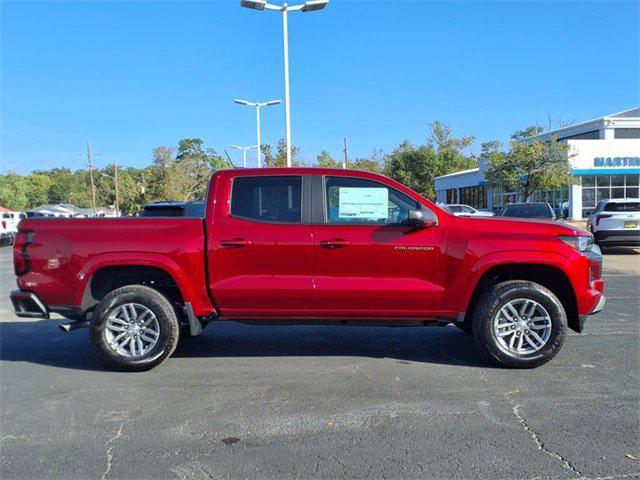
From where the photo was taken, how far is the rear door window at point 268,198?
5262 mm

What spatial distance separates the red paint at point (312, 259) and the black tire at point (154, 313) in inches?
10.1

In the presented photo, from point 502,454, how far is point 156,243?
350 cm

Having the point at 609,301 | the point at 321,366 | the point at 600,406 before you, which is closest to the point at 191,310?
the point at 321,366

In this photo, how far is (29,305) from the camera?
523 centimetres

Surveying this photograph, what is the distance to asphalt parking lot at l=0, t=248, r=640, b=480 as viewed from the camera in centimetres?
338

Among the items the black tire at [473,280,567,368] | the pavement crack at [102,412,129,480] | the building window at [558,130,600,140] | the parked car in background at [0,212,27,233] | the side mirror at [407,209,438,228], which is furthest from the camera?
the building window at [558,130,600,140]

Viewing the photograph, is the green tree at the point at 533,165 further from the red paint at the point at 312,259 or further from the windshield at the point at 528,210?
the red paint at the point at 312,259

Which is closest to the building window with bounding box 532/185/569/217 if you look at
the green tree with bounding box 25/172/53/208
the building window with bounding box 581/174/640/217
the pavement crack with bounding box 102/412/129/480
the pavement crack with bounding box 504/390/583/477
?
the building window with bounding box 581/174/640/217

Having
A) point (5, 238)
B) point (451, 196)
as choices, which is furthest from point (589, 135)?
point (5, 238)

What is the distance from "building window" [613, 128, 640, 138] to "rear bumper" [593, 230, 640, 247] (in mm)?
30785

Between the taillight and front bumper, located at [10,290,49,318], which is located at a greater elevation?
the taillight

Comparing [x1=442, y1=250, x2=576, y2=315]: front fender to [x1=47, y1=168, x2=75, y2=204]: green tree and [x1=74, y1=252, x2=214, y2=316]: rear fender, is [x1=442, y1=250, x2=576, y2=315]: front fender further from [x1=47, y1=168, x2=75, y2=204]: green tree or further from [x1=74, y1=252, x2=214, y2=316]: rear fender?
[x1=47, y1=168, x2=75, y2=204]: green tree

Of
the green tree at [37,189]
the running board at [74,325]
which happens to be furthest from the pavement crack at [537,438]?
the green tree at [37,189]

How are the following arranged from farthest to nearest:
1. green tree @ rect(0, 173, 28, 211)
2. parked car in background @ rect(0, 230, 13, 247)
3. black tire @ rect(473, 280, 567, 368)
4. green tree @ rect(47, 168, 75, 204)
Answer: green tree @ rect(47, 168, 75, 204)
green tree @ rect(0, 173, 28, 211)
parked car in background @ rect(0, 230, 13, 247)
black tire @ rect(473, 280, 567, 368)
